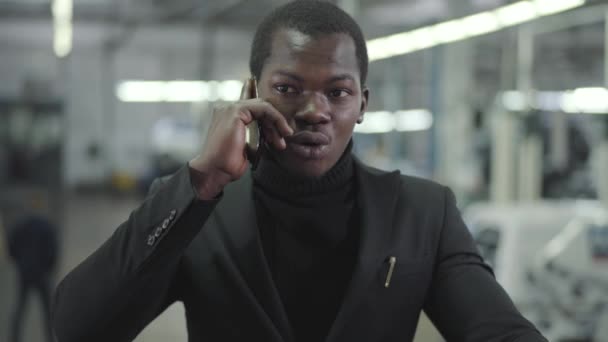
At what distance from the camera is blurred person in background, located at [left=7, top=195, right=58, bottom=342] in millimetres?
7145

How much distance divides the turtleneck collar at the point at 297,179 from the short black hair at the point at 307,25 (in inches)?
5.3

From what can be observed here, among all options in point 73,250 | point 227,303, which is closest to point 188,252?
point 227,303

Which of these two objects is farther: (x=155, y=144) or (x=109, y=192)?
(x=155, y=144)

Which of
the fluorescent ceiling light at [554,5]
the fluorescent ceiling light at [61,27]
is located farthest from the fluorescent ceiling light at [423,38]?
the fluorescent ceiling light at [61,27]

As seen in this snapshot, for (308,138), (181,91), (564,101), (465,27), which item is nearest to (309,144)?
(308,138)

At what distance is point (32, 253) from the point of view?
7.20m

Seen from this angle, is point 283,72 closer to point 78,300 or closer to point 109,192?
point 78,300

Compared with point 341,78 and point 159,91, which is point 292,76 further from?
point 159,91

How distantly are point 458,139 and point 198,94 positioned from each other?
12573mm

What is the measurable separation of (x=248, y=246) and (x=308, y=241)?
0.10m

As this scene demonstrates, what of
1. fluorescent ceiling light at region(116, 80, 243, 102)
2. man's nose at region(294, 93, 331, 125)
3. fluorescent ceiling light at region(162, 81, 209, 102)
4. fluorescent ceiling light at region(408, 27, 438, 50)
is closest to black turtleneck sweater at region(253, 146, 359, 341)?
man's nose at region(294, 93, 331, 125)

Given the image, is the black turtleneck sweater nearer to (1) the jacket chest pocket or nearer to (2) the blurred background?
(1) the jacket chest pocket

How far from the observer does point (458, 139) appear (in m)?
11.4

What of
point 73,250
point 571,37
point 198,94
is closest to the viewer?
point 73,250
